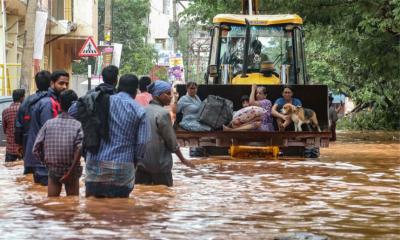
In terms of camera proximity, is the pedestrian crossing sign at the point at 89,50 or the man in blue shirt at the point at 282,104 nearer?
the man in blue shirt at the point at 282,104

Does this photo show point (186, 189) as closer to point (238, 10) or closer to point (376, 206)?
point (376, 206)

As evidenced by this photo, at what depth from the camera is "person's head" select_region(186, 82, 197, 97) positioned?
55.5 ft

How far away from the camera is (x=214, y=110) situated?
56.4 feet

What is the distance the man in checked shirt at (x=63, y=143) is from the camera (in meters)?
9.20

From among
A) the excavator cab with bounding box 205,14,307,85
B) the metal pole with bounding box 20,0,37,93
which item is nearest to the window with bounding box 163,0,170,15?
the metal pole with bounding box 20,0,37,93

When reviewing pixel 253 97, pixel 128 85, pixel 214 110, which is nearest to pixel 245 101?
pixel 253 97

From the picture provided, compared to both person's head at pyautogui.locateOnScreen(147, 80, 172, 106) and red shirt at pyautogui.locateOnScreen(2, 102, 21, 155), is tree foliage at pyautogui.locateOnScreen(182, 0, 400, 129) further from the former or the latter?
person's head at pyautogui.locateOnScreen(147, 80, 172, 106)

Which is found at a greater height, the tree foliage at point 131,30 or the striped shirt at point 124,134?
the tree foliage at point 131,30

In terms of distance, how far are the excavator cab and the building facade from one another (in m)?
9.07

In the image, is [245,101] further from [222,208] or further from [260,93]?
[222,208]

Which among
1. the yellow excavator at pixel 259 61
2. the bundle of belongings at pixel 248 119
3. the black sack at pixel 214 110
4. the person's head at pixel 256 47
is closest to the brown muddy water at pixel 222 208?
the bundle of belongings at pixel 248 119

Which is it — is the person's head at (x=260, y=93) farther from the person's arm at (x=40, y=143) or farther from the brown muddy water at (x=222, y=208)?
the person's arm at (x=40, y=143)

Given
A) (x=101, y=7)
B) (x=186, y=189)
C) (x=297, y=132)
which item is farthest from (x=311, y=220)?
(x=101, y=7)

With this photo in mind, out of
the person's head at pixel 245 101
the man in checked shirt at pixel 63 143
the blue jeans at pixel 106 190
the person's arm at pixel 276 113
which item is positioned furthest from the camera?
the person's head at pixel 245 101
